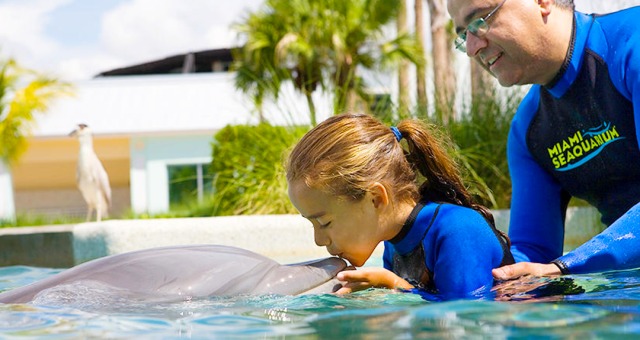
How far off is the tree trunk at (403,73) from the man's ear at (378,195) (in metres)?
4.99

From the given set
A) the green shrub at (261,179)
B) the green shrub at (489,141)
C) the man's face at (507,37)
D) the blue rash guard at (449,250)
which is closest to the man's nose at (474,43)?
the man's face at (507,37)

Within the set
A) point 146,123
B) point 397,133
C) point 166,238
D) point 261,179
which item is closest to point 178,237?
point 166,238

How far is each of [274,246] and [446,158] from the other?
10.1ft

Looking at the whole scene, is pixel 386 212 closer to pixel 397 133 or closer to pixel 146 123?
pixel 397 133

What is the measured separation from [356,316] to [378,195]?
2.38 feet

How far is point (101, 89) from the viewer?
2497cm

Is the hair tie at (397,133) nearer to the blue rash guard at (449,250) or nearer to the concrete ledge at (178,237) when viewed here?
the blue rash guard at (449,250)

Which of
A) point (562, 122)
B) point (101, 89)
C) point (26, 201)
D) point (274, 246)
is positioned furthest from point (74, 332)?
point (26, 201)

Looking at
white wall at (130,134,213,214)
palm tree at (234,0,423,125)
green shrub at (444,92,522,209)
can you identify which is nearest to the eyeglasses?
green shrub at (444,92,522,209)

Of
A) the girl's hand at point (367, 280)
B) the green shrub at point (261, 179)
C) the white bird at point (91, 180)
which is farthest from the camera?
the white bird at point (91, 180)

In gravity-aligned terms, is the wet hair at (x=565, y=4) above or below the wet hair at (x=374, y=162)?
above

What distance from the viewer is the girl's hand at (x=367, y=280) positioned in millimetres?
2473

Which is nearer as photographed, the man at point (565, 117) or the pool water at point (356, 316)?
the pool water at point (356, 316)

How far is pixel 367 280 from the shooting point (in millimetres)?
2492
